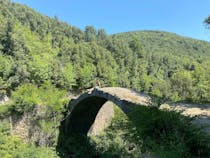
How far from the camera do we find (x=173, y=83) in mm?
39844

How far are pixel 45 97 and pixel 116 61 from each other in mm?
33318

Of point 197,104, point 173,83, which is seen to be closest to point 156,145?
point 197,104

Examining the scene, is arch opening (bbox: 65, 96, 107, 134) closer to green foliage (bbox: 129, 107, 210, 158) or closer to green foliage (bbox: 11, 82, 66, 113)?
green foliage (bbox: 11, 82, 66, 113)

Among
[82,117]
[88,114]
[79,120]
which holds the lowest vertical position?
[79,120]

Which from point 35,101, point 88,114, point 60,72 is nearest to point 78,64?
point 60,72

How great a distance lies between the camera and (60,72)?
3216 centimetres

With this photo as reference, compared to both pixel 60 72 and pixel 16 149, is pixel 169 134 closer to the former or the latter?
pixel 16 149

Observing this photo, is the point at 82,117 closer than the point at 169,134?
No

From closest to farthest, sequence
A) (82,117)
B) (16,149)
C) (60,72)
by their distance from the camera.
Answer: (16,149)
(82,117)
(60,72)

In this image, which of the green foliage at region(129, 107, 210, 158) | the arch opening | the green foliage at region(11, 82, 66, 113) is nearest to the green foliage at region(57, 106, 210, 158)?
the green foliage at region(129, 107, 210, 158)

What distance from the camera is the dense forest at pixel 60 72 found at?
15109mm

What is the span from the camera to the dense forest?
15.1 m

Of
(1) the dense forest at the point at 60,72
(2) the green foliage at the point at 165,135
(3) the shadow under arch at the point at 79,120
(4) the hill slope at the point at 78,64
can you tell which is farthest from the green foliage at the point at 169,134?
(4) the hill slope at the point at 78,64

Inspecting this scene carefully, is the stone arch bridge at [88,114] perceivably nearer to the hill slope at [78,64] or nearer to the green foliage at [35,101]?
the green foliage at [35,101]
